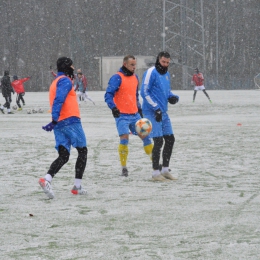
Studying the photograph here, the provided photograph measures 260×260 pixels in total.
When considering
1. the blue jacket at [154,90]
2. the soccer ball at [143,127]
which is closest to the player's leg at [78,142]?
the soccer ball at [143,127]

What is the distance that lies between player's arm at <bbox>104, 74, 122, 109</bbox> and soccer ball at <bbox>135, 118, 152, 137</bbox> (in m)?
0.40

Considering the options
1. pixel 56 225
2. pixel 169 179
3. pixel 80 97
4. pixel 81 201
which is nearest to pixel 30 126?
pixel 169 179

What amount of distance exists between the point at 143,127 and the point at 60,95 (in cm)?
180

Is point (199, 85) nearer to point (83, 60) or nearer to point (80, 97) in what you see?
point (80, 97)

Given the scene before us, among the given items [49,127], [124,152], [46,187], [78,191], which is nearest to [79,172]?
[78,191]

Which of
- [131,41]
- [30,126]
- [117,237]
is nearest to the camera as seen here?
[117,237]

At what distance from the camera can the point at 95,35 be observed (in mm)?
81250

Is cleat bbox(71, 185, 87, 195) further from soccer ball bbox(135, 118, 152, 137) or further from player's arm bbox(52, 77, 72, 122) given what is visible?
soccer ball bbox(135, 118, 152, 137)

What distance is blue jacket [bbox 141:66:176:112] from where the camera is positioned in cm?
1002

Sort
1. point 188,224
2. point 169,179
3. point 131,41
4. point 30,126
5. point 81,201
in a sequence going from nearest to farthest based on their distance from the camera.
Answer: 1. point 188,224
2. point 81,201
3. point 169,179
4. point 30,126
5. point 131,41

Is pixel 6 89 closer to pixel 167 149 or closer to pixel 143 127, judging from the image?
pixel 167 149

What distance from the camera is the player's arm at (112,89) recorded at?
1007 cm

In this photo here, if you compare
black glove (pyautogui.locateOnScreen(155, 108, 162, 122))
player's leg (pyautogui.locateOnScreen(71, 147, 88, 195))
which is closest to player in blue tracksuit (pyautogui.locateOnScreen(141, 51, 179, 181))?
black glove (pyautogui.locateOnScreen(155, 108, 162, 122))

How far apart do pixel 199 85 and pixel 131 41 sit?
45.4 metres
